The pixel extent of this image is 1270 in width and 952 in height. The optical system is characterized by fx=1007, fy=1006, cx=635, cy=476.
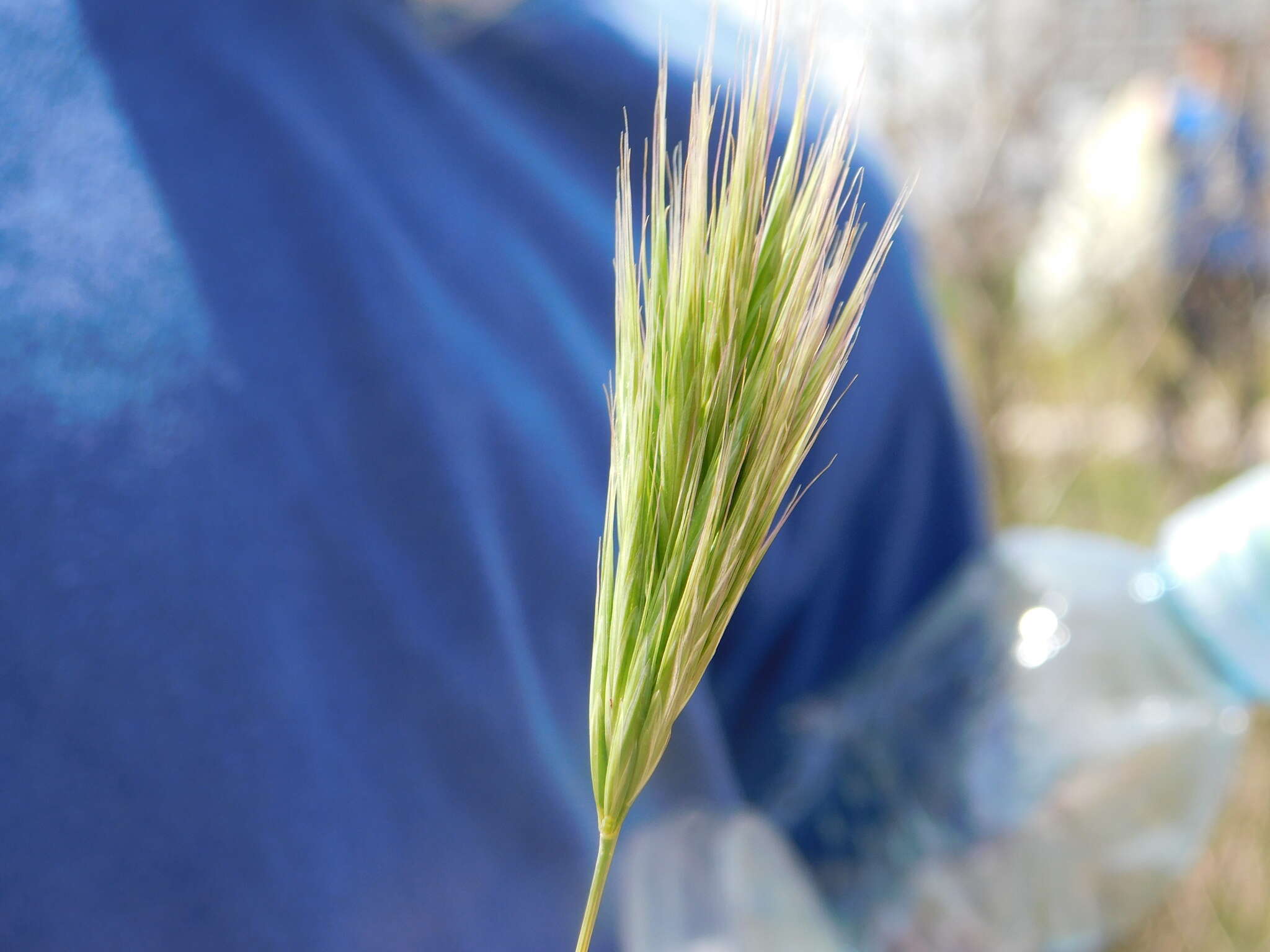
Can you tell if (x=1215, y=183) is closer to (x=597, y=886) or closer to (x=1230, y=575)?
(x=1230, y=575)

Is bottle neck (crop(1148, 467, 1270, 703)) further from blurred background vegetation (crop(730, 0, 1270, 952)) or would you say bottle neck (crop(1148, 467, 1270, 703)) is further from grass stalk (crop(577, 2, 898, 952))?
blurred background vegetation (crop(730, 0, 1270, 952))

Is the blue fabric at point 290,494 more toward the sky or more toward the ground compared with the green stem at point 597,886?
more toward the sky

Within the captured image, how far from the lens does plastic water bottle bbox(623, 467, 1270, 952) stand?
3.22 feet

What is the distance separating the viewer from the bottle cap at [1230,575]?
79 centimetres

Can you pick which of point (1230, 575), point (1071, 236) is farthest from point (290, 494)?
point (1071, 236)

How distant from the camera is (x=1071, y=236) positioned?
2.11 m

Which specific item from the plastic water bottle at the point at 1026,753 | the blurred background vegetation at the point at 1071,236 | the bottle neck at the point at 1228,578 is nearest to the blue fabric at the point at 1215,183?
the blurred background vegetation at the point at 1071,236

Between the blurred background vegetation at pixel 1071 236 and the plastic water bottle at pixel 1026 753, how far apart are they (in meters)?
0.59

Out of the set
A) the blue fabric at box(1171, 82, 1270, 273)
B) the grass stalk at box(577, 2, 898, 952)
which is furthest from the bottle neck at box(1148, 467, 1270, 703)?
the blue fabric at box(1171, 82, 1270, 273)

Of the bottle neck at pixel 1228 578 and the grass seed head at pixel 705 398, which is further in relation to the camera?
the bottle neck at pixel 1228 578

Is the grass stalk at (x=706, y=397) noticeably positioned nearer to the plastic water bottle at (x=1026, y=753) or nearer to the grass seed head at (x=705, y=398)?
the grass seed head at (x=705, y=398)

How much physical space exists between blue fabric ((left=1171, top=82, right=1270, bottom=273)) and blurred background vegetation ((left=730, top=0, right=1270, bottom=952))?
0.03m

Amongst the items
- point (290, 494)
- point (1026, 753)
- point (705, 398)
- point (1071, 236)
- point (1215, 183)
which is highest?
point (1071, 236)

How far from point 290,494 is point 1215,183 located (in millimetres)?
2058
